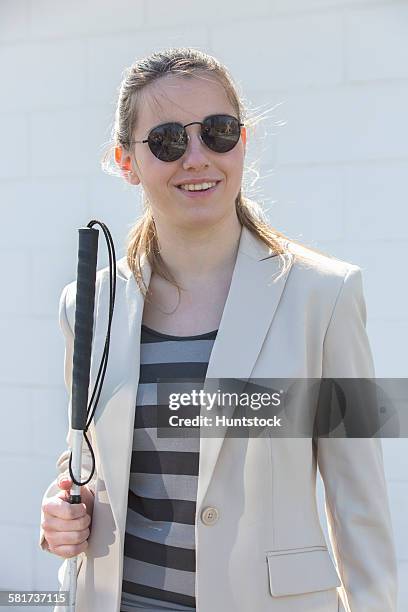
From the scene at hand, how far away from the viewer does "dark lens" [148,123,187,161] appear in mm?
1651

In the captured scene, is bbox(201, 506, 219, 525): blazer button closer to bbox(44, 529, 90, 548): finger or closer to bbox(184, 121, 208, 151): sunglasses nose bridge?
bbox(44, 529, 90, 548): finger

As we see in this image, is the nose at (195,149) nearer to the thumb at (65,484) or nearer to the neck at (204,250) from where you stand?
the neck at (204,250)

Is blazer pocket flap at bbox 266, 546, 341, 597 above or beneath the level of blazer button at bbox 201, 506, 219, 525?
beneath

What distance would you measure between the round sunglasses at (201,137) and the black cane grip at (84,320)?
24 cm

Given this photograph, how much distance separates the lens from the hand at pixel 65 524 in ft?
5.29

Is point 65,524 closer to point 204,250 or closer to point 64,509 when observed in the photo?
point 64,509

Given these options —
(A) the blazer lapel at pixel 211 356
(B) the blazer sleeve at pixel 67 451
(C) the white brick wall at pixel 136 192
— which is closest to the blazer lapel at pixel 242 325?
(A) the blazer lapel at pixel 211 356

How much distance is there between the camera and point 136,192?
3131mm

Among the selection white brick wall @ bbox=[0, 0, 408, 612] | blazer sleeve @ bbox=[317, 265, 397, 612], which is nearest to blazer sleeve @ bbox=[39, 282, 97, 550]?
blazer sleeve @ bbox=[317, 265, 397, 612]

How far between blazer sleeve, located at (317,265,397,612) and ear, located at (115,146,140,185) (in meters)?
0.57

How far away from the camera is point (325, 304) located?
5.14 ft

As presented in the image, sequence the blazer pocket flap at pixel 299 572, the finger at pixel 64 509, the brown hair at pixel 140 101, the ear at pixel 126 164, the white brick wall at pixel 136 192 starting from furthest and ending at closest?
the white brick wall at pixel 136 192 < the ear at pixel 126 164 < the brown hair at pixel 140 101 < the finger at pixel 64 509 < the blazer pocket flap at pixel 299 572

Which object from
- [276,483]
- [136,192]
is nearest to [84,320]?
[276,483]

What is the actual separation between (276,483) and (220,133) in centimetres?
71
